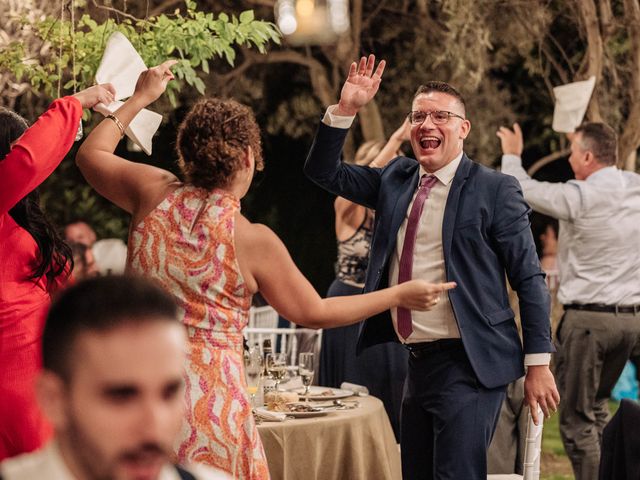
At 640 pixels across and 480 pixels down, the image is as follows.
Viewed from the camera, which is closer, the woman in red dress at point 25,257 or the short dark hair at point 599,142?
the woman in red dress at point 25,257

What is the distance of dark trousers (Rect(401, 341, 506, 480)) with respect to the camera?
3.23 metres

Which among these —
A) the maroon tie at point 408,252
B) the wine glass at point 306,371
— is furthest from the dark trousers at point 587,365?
the maroon tie at point 408,252

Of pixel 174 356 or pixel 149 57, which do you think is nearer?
pixel 174 356

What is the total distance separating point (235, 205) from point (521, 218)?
115cm

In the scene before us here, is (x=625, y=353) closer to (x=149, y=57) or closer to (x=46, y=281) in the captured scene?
(x=149, y=57)

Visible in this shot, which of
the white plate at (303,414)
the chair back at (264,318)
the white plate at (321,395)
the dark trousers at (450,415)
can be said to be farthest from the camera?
the chair back at (264,318)

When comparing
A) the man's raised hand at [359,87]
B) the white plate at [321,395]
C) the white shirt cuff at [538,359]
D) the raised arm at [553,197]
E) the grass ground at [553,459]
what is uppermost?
the man's raised hand at [359,87]

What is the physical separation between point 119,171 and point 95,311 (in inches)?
63.4

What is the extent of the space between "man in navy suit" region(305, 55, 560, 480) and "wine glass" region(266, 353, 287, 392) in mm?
655

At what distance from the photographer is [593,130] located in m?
5.58

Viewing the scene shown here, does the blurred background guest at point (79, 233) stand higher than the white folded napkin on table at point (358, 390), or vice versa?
the blurred background guest at point (79, 233)

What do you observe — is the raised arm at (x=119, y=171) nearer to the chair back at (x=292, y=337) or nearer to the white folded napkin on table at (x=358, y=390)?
the white folded napkin on table at (x=358, y=390)

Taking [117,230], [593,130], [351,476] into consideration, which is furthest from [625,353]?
[117,230]

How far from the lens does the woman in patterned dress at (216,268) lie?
2463 millimetres
